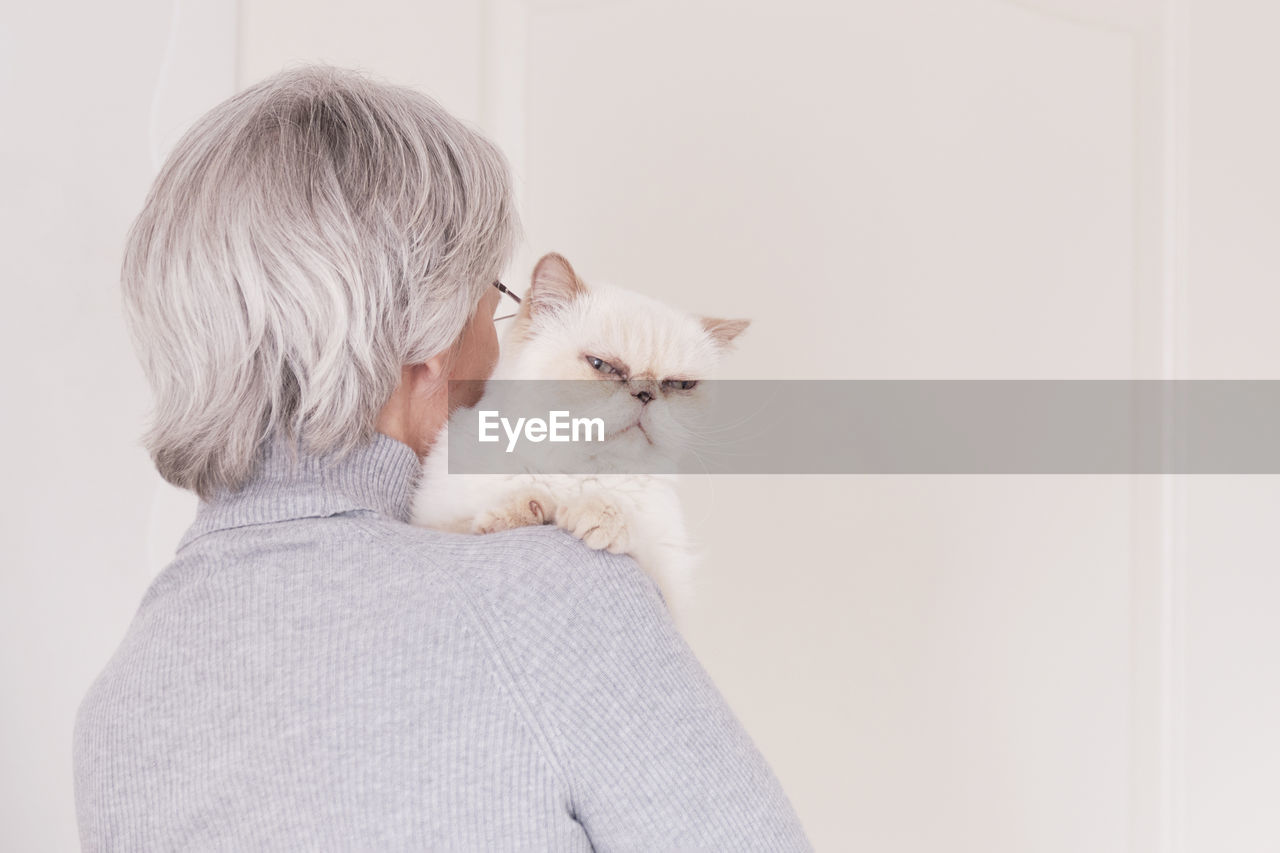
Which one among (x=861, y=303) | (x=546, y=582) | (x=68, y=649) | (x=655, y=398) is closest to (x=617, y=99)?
(x=861, y=303)

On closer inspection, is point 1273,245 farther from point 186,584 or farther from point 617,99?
point 186,584

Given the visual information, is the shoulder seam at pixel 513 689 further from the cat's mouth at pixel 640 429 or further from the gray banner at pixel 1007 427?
the gray banner at pixel 1007 427

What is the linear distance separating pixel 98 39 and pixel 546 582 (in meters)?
1.24

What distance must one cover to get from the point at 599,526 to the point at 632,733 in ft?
0.52

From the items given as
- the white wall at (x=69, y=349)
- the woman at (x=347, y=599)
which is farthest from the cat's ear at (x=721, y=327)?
the white wall at (x=69, y=349)

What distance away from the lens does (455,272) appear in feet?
2.67

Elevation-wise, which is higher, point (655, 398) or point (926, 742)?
point (655, 398)

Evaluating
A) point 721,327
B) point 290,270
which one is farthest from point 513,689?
point 721,327

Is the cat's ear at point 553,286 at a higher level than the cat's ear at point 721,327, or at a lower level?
higher

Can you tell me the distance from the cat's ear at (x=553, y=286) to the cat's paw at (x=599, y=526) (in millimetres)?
304

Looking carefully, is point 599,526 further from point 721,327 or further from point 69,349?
point 69,349

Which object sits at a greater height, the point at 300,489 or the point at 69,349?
the point at 69,349

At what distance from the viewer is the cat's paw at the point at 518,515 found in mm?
831

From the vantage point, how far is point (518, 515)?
840 mm
